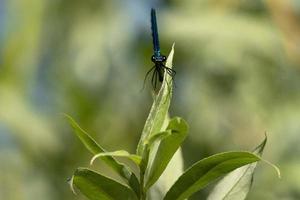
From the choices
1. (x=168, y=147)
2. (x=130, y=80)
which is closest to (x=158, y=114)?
(x=168, y=147)

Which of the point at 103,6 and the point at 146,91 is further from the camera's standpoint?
the point at 103,6

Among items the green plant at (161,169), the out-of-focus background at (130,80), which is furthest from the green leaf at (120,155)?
the out-of-focus background at (130,80)

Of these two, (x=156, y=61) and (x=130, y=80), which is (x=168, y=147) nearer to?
(x=156, y=61)

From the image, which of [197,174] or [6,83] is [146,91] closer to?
[6,83]

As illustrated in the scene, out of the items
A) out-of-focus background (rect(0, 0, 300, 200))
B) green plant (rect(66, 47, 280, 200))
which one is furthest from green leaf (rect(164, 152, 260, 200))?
out-of-focus background (rect(0, 0, 300, 200))

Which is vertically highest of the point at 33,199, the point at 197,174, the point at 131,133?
the point at 197,174

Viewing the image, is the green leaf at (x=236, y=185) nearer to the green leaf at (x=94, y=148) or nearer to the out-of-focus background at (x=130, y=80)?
the green leaf at (x=94, y=148)

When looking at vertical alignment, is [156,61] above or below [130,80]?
above

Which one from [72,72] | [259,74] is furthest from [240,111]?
[72,72]
